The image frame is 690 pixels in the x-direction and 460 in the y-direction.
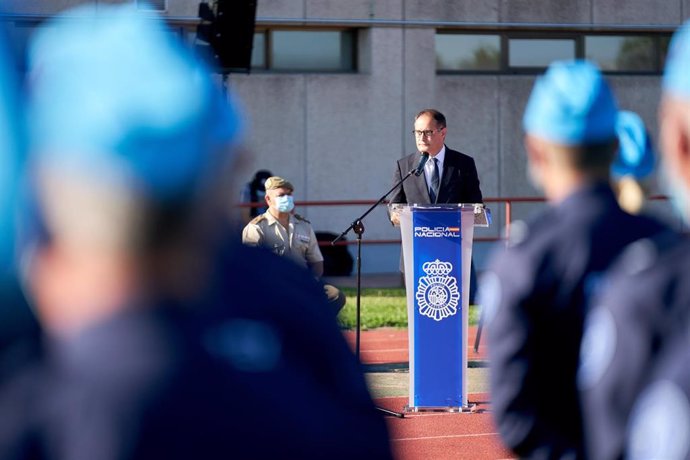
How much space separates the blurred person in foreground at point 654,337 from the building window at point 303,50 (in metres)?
18.5

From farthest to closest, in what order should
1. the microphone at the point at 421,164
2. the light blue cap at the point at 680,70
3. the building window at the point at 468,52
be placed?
the building window at the point at 468,52
the microphone at the point at 421,164
the light blue cap at the point at 680,70

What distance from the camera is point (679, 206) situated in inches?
70.1

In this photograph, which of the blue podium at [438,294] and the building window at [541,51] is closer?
the blue podium at [438,294]

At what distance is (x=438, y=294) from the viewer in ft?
24.6

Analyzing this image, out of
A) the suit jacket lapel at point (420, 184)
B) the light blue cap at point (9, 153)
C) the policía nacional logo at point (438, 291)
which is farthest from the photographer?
the suit jacket lapel at point (420, 184)

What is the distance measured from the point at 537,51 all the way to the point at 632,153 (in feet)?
59.5

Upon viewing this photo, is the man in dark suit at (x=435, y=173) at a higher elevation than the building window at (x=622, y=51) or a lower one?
lower

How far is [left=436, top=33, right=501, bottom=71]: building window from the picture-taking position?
20766 mm

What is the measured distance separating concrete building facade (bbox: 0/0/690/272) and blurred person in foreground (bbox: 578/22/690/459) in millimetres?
17783

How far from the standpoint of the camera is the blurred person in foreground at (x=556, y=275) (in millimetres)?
2398

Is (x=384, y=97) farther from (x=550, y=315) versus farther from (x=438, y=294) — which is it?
(x=550, y=315)

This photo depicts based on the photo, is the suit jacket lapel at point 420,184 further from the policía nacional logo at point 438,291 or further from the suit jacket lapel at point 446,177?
the policía nacional logo at point 438,291

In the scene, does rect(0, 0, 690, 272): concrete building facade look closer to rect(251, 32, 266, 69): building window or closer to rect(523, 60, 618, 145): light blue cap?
rect(251, 32, 266, 69): building window

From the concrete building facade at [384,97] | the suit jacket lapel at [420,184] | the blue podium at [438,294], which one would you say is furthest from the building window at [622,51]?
the blue podium at [438,294]
